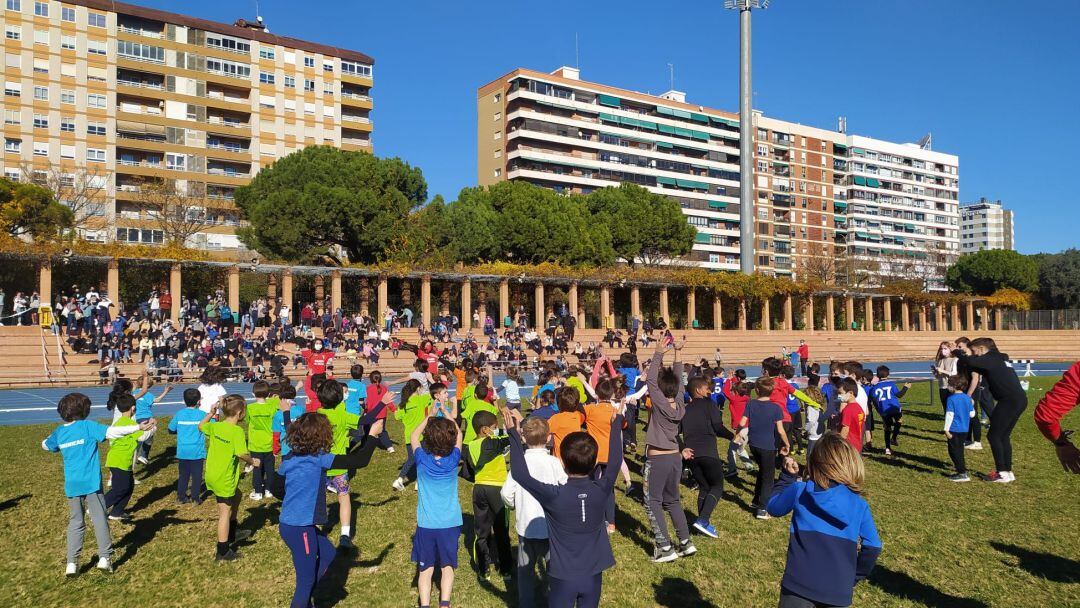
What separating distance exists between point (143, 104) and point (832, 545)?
227 feet

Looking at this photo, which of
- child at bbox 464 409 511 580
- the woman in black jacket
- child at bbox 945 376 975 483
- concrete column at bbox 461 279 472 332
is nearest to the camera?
child at bbox 464 409 511 580

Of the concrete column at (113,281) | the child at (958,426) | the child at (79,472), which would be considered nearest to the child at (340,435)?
the child at (79,472)

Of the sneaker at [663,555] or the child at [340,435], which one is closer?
the sneaker at [663,555]

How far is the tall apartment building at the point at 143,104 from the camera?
187 ft

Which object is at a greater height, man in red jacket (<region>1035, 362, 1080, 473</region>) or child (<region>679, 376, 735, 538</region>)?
man in red jacket (<region>1035, 362, 1080, 473</region>)

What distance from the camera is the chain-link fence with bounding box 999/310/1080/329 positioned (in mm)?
69625

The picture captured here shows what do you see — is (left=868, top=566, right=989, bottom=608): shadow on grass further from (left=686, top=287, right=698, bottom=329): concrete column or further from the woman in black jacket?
(left=686, top=287, right=698, bottom=329): concrete column

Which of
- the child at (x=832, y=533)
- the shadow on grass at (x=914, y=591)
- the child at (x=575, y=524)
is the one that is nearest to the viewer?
the child at (x=832, y=533)

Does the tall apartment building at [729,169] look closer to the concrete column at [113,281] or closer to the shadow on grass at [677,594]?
the concrete column at [113,281]

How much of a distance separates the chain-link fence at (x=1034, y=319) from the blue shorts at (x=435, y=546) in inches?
3137

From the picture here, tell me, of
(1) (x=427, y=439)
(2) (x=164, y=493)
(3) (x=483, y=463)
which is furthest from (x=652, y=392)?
(2) (x=164, y=493)

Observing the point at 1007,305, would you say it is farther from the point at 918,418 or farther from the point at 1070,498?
the point at 1070,498

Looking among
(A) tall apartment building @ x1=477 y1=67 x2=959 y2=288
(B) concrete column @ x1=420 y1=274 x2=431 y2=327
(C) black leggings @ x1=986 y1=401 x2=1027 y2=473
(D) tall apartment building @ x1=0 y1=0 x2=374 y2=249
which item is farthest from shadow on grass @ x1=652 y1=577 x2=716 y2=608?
(A) tall apartment building @ x1=477 y1=67 x2=959 y2=288

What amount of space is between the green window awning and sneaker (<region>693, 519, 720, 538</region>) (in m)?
80.1
